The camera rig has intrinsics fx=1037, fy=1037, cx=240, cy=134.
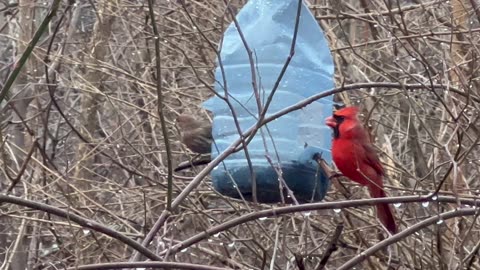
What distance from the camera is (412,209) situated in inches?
241

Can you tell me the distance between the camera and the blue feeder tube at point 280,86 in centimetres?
431

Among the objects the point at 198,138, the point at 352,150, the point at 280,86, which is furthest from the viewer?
the point at 198,138

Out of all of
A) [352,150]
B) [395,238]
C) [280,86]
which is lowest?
[352,150]

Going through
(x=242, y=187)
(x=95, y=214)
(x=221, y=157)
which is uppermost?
(x=221, y=157)

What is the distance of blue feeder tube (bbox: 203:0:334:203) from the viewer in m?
4.31

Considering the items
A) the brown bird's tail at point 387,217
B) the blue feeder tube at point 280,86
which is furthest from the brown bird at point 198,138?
the brown bird's tail at point 387,217

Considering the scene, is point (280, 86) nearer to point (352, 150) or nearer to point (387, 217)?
point (352, 150)

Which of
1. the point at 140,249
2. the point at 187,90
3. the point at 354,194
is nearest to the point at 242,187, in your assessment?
the point at 140,249

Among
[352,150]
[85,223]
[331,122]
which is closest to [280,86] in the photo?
[331,122]

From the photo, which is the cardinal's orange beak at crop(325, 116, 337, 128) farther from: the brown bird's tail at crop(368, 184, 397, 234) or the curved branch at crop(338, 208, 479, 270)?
the curved branch at crop(338, 208, 479, 270)

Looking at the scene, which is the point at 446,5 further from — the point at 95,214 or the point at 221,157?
the point at 221,157

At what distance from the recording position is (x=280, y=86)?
175 inches

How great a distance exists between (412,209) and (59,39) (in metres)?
4.91

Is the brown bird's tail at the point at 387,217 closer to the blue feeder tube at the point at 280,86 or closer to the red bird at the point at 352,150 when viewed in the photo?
the red bird at the point at 352,150
